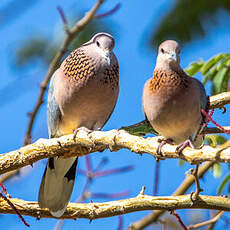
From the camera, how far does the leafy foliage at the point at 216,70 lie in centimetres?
318

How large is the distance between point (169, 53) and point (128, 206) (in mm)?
938

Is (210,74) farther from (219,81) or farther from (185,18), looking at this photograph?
(185,18)

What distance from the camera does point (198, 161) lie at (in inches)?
75.7

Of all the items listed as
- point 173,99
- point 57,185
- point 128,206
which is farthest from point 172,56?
point 57,185

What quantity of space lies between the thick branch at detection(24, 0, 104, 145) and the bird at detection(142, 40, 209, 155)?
3.16ft

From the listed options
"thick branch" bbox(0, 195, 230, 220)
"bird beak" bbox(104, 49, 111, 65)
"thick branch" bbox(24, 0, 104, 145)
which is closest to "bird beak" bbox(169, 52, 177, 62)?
"bird beak" bbox(104, 49, 111, 65)

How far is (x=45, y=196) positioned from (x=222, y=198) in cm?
129

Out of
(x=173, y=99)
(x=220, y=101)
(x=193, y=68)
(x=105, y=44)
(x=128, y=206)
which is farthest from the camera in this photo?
(x=193, y=68)

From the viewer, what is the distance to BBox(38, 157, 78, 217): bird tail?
2.99 metres

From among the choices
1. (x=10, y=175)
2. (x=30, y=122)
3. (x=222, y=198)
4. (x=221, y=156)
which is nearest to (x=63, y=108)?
(x=30, y=122)

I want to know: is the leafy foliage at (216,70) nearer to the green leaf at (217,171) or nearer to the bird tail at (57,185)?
the green leaf at (217,171)

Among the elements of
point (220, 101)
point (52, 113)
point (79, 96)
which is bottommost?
point (220, 101)

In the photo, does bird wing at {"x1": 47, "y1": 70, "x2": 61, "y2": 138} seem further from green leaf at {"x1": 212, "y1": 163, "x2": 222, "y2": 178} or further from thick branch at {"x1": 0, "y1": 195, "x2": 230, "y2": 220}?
green leaf at {"x1": 212, "y1": 163, "x2": 222, "y2": 178}

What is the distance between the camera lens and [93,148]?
259cm
